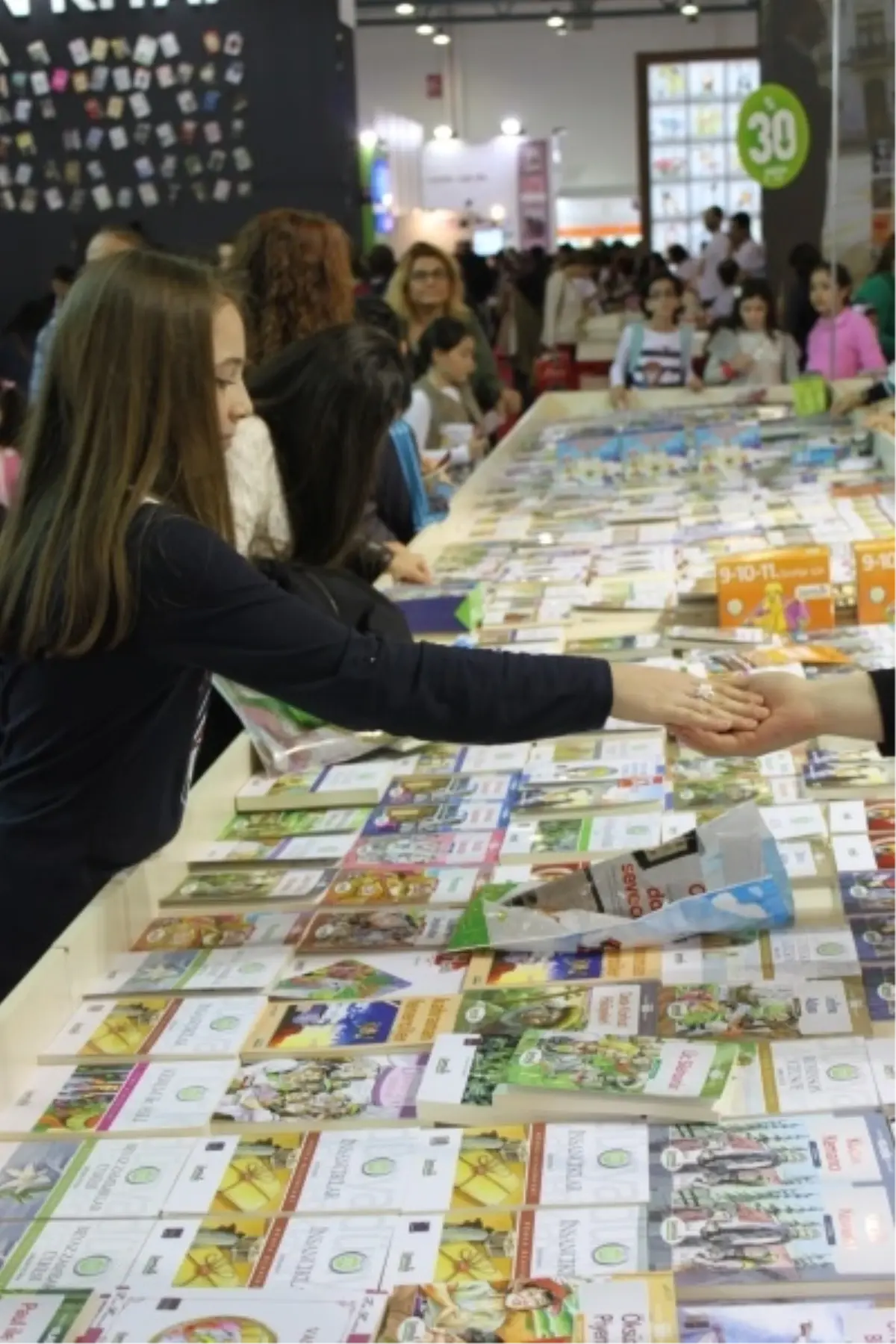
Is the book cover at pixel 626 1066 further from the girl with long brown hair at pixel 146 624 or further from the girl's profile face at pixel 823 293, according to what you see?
the girl's profile face at pixel 823 293

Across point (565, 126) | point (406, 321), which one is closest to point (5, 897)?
point (406, 321)

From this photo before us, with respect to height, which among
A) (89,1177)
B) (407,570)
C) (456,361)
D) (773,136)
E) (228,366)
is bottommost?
(89,1177)

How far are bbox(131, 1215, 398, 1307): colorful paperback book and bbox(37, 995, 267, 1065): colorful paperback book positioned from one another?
13.1 inches

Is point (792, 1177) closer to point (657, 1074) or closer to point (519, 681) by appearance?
point (657, 1074)

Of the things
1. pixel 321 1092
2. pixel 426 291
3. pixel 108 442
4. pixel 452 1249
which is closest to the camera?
pixel 452 1249

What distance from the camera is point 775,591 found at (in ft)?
11.1

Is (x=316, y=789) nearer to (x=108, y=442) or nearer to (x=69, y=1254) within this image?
(x=108, y=442)

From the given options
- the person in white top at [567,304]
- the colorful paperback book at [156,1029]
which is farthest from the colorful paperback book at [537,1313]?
the person in white top at [567,304]

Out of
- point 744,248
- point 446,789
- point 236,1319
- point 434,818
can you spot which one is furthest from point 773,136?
point 236,1319

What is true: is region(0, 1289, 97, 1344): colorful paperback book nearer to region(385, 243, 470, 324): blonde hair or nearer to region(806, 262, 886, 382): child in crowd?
region(385, 243, 470, 324): blonde hair

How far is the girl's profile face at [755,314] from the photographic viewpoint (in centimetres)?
870

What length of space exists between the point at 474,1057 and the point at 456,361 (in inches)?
192

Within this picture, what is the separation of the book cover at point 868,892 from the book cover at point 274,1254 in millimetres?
809

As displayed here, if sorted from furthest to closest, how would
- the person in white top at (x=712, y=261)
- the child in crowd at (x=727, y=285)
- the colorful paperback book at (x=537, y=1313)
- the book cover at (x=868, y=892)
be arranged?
the person in white top at (x=712, y=261) → the child in crowd at (x=727, y=285) → the book cover at (x=868, y=892) → the colorful paperback book at (x=537, y=1313)
